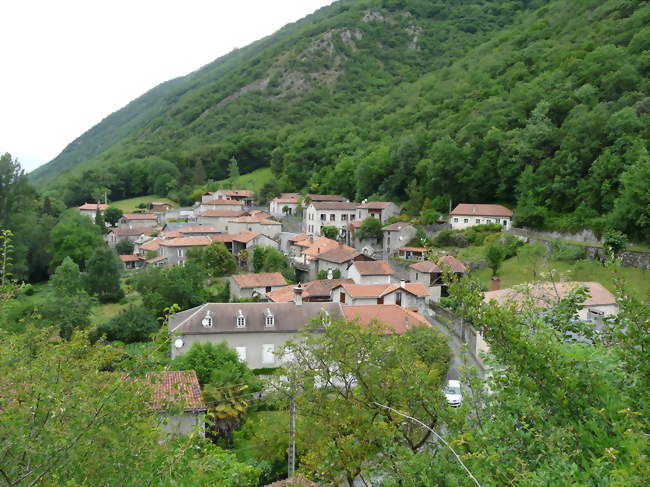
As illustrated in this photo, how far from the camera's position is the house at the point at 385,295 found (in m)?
34.8

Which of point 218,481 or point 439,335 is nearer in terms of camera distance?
point 218,481

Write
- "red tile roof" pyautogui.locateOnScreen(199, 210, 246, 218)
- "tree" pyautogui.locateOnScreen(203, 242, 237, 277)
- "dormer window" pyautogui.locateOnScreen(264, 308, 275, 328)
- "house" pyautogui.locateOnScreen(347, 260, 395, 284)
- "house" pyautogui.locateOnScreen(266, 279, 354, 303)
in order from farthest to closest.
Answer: "red tile roof" pyautogui.locateOnScreen(199, 210, 246, 218) < "tree" pyautogui.locateOnScreen(203, 242, 237, 277) < "house" pyautogui.locateOnScreen(347, 260, 395, 284) < "house" pyautogui.locateOnScreen(266, 279, 354, 303) < "dormer window" pyautogui.locateOnScreen(264, 308, 275, 328)

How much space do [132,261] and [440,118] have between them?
5024 centimetres

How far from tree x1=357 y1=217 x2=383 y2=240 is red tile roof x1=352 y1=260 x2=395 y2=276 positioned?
14.8m

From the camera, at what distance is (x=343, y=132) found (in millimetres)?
100062

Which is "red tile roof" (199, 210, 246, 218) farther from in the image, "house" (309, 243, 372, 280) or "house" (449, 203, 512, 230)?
"house" (449, 203, 512, 230)

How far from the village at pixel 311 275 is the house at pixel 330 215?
5.3 inches

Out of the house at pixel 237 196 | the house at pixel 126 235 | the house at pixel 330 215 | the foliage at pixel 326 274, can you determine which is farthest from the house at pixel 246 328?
the house at pixel 237 196

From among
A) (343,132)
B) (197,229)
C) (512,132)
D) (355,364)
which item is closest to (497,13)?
(343,132)

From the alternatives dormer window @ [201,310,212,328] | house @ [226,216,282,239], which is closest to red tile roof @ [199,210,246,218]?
house @ [226,216,282,239]

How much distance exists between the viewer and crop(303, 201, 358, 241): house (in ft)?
205

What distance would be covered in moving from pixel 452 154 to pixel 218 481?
180 ft

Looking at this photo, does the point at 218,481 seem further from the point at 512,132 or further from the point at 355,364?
the point at 512,132

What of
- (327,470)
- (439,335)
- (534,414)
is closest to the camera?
(534,414)
